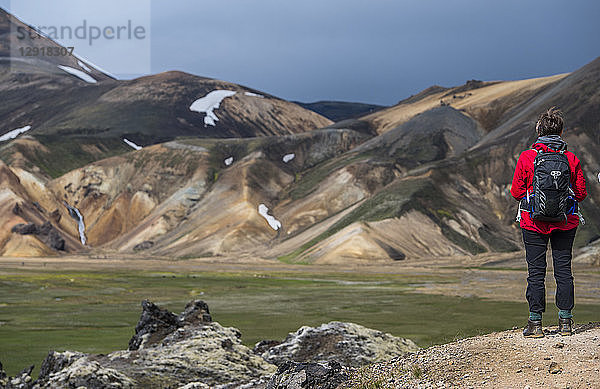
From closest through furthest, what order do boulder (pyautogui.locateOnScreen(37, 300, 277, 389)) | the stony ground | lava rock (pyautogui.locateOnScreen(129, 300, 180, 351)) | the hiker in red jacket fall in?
1. the stony ground
2. the hiker in red jacket
3. boulder (pyautogui.locateOnScreen(37, 300, 277, 389))
4. lava rock (pyautogui.locateOnScreen(129, 300, 180, 351))

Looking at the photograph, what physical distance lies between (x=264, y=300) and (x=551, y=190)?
4703cm

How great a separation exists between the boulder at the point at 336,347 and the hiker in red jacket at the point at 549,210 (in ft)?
29.5

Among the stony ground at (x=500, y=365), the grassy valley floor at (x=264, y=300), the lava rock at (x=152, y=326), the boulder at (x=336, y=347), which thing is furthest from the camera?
the grassy valley floor at (x=264, y=300)

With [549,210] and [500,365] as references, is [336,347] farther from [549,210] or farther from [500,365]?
[500,365]

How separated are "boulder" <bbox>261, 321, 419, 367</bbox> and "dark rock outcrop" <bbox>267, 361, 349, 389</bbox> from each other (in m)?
7.92

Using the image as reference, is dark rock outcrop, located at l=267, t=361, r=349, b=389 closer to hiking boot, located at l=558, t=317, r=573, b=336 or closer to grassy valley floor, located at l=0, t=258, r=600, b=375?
hiking boot, located at l=558, t=317, r=573, b=336

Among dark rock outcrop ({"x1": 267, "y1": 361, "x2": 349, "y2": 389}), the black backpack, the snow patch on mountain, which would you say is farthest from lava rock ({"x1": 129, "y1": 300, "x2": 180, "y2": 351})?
the snow patch on mountain

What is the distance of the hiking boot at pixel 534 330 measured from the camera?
9516mm

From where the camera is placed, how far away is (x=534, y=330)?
957 cm

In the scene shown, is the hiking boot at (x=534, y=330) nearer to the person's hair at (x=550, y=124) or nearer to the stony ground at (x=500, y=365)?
the stony ground at (x=500, y=365)

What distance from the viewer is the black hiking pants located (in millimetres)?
9914

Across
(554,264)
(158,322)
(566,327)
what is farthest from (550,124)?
(158,322)

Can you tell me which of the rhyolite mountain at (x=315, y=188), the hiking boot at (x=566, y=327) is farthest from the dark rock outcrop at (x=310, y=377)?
the rhyolite mountain at (x=315, y=188)

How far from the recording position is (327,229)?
399ft
